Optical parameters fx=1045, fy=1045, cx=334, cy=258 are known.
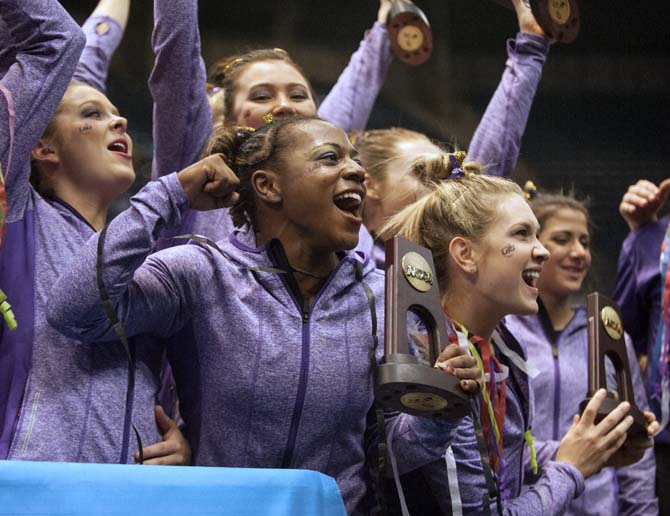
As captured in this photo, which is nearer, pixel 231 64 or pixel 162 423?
pixel 162 423

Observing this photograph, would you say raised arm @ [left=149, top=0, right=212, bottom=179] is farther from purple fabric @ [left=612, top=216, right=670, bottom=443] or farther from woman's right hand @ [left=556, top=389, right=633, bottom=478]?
purple fabric @ [left=612, top=216, right=670, bottom=443]

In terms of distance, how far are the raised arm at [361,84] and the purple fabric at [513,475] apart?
99 centimetres

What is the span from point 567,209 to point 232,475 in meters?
1.96

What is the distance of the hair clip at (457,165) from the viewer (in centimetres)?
220

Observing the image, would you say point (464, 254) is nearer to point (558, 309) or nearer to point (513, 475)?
point (513, 475)

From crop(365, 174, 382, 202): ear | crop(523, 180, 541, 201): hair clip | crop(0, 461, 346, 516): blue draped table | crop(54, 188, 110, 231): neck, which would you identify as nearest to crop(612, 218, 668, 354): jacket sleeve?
crop(523, 180, 541, 201): hair clip

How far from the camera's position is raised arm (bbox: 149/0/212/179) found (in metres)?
2.13

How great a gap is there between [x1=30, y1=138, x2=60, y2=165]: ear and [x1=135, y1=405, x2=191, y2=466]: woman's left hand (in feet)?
1.79

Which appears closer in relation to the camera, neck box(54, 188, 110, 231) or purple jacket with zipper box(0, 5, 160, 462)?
purple jacket with zipper box(0, 5, 160, 462)

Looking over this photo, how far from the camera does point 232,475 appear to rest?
125 cm

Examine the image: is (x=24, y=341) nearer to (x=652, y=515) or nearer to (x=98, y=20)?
(x=98, y=20)

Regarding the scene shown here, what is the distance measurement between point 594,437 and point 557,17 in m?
0.95

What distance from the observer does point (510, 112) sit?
8.82 ft

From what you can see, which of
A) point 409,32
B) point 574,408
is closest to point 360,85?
point 409,32
